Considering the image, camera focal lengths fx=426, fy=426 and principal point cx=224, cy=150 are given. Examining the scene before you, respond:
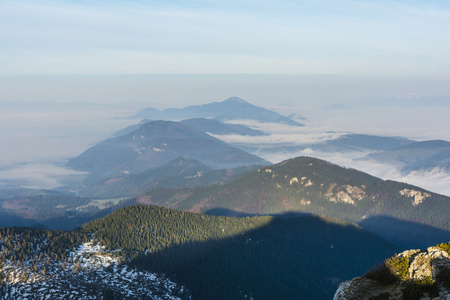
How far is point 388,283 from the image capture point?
5016 centimetres

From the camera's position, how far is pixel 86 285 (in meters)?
199

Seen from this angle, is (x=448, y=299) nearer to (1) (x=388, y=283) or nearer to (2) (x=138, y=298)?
(1) (x=388, y=283)

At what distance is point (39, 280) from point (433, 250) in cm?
18840

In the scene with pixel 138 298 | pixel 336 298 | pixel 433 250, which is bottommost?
→ pixel 138 298

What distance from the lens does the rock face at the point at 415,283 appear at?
44844 millimetres

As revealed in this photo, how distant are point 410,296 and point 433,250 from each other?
23.6ft

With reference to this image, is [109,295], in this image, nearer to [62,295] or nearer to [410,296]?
[62,295]

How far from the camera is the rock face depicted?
4484 cm

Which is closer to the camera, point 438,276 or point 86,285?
point 438,276

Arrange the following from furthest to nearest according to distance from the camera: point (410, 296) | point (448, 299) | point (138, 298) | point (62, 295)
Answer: point (138, 298) < point (62, 295) < point (410, 296) < point (448, 299)

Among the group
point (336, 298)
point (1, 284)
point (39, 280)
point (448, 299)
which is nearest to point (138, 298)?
point (39, 280)

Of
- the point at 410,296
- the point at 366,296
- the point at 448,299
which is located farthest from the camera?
the point at 366,296

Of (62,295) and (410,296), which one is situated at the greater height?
(410,296)

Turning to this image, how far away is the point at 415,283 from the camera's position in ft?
153
